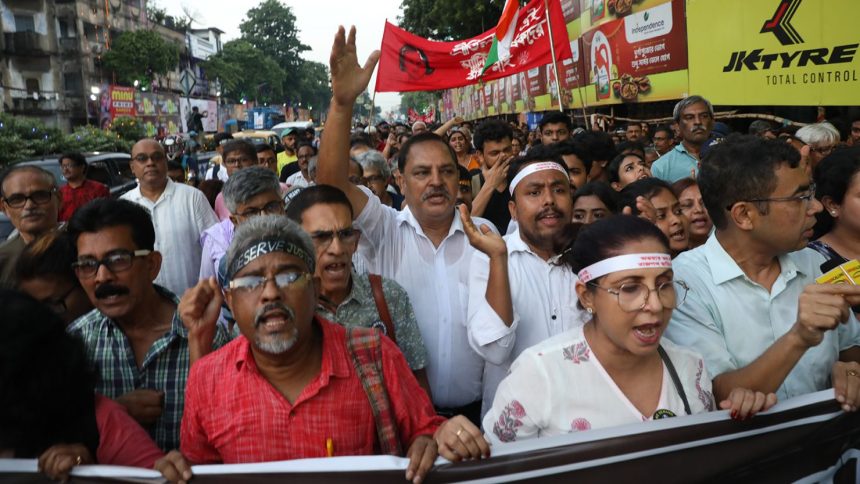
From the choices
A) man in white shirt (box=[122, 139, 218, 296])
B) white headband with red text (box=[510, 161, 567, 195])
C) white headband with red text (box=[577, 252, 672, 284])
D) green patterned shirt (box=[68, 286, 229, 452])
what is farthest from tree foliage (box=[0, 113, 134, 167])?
white headband with red text (box=[577, 252, 672, 284])

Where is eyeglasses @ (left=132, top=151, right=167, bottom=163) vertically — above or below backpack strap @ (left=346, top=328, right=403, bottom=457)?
Result: above

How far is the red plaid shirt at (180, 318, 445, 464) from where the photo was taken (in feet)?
6.44

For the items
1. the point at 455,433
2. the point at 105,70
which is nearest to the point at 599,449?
the point at 455,433

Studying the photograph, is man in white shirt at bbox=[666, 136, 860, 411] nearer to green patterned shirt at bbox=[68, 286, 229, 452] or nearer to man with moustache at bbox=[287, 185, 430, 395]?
man with moustache at bbox=[287, 185, 430, 395]

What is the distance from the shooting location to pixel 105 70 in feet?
150

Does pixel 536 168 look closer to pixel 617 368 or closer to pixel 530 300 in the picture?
pixel 530 300

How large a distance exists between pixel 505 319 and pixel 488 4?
22466mm

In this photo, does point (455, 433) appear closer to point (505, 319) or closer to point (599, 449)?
point (599, 449)

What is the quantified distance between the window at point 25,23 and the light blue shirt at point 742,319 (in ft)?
151

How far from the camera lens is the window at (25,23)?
39656mm

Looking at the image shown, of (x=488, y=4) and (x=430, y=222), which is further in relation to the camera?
(x=488, y=4)

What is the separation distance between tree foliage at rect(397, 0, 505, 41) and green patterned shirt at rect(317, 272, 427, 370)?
61.7 feet

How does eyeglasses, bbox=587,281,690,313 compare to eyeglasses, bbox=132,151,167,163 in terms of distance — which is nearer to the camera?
eyeglasses, bbox=587,281,690,313

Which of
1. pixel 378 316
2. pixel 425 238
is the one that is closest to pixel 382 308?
pixel 378 316
